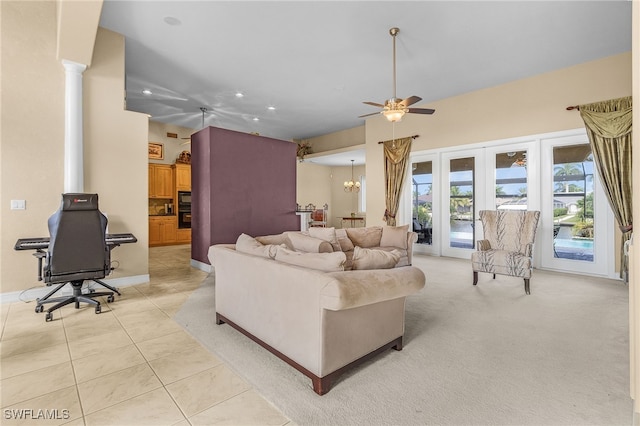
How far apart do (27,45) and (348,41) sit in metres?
3.84

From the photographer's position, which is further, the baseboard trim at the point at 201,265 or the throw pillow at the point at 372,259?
the baseboard trim at the point at 201,265

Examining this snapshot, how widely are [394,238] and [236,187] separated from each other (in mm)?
2853

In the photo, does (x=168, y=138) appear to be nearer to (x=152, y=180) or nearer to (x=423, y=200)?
(x=152, y=180)

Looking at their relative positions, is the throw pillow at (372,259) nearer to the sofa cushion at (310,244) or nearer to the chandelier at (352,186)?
the sofa cushion at (310,244)

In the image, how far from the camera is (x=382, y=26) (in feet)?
12.7

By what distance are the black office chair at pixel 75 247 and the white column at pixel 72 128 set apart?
813 mm

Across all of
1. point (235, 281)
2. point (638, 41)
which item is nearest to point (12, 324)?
point (235, 281)

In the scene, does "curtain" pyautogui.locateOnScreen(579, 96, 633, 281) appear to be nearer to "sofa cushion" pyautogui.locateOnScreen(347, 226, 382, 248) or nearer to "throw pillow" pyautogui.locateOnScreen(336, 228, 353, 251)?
"sofa cushion" pyautogui.locateOnScreen(347, 226, 382, 248)

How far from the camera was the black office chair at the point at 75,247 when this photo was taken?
A: 2.93m

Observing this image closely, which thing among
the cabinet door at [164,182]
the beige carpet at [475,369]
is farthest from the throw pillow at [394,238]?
the cabinet door at [164,182]

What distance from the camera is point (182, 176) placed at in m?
8.46

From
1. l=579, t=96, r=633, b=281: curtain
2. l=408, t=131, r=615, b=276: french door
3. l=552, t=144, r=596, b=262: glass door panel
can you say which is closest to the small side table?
l=408, t=131, r=615, b=276: french door

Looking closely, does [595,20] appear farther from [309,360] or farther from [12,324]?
[12,324]

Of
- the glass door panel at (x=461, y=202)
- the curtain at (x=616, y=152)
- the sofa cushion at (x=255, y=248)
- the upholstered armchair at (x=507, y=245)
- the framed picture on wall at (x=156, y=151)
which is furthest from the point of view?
the framed picture on wall at (x=156, y=151)
